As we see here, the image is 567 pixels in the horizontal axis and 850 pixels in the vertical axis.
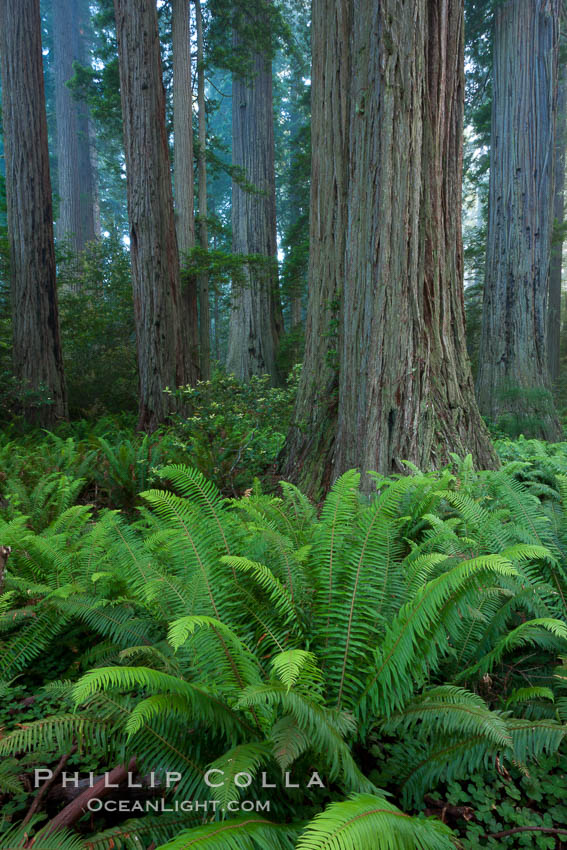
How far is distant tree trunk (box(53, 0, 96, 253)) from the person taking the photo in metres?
20.0

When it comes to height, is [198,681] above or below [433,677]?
above

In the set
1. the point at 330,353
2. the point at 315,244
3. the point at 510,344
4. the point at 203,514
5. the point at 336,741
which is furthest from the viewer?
the point at 510,344

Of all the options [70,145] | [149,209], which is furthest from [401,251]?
[70,145]

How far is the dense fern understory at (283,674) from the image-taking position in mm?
1303

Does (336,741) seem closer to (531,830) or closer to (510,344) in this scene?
(531,830)

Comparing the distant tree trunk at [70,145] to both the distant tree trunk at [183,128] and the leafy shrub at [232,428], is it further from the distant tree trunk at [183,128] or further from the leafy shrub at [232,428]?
the leafy shrub at [232,428]

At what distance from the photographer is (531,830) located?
141 cm

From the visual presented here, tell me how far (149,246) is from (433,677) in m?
6.97

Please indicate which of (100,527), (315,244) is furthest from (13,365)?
(100,527)

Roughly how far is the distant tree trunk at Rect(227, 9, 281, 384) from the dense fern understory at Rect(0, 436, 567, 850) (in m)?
9.87

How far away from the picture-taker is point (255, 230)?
42.4ft

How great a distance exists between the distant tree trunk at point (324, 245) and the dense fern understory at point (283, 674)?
190 cm

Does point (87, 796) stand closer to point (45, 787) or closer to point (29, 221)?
point (45, 787)

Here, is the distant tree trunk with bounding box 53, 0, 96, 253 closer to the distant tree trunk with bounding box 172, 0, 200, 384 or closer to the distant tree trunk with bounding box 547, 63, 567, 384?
the distant tree trunk with bounding box 172, 0, 200, 384
